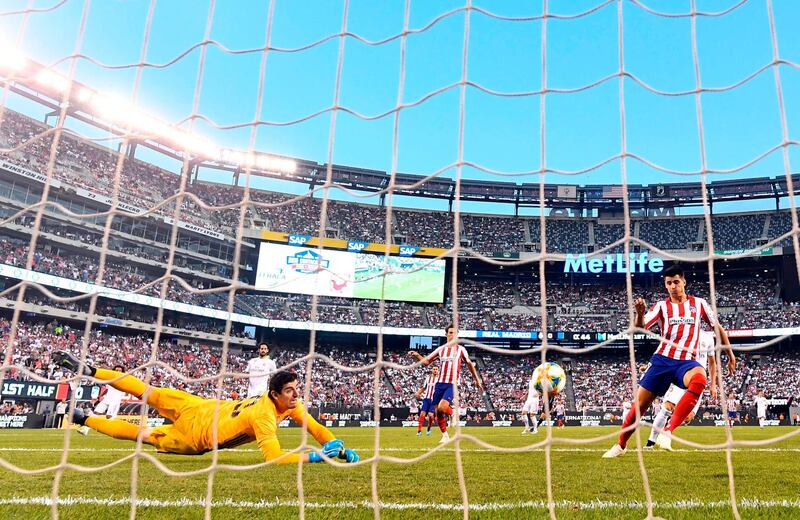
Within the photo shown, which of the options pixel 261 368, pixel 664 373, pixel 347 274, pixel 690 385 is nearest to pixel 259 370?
pixel 261 368

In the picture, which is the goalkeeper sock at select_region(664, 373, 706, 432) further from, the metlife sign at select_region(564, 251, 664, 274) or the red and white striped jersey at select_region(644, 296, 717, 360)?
the metlife sign at select_region(564, 251, 664, 274)

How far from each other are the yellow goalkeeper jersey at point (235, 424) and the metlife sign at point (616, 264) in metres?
29.9

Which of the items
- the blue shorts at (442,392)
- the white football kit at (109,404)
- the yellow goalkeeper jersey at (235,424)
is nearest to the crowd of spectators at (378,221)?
the white football kit at (109,404)

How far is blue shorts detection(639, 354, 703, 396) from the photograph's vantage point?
5383 mm

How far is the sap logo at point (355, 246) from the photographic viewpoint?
3247cm

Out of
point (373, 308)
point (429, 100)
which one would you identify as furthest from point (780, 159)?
point (373, 308)

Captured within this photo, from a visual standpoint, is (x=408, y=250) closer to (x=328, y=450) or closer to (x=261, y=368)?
(x=261, y=368)

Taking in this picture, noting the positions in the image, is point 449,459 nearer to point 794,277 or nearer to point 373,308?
point 373,308

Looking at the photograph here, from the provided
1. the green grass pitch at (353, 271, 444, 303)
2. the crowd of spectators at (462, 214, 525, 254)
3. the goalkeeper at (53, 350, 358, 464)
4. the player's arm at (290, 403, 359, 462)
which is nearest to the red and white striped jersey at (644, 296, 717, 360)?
the player's arm at (290, 403, 359, 462)

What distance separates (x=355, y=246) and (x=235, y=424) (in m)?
28.1

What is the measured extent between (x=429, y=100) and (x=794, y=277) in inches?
1300

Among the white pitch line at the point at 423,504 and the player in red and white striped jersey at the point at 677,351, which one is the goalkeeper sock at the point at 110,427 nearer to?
the white pitch line at the point at 423,504

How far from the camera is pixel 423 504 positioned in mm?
3475

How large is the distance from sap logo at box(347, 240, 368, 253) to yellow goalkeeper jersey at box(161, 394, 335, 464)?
2745 cm
